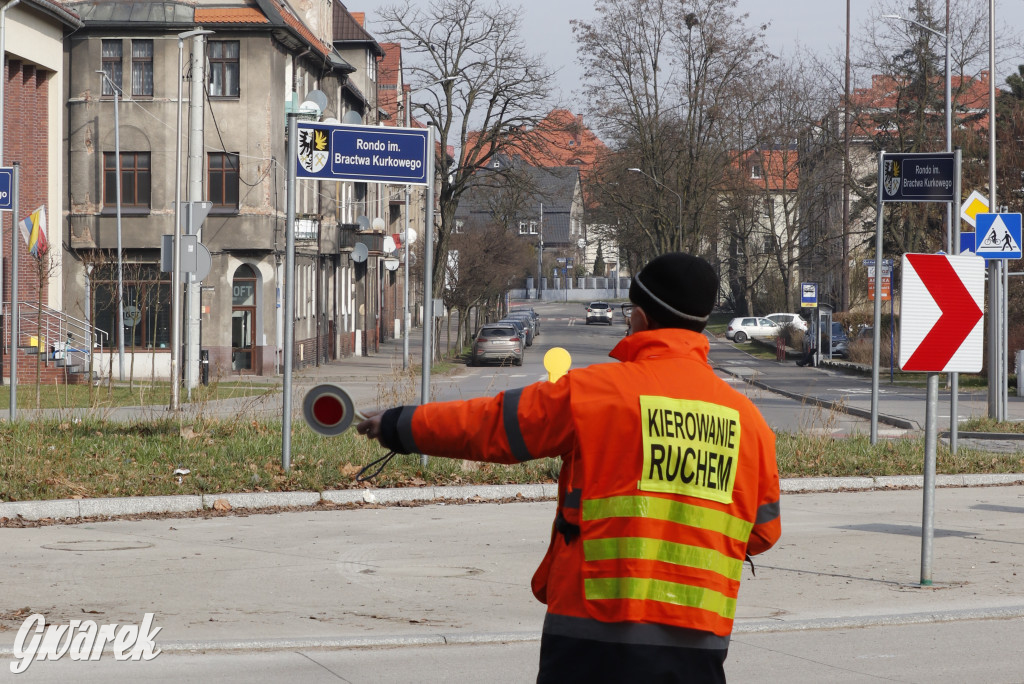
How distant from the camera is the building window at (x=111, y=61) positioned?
3566 cm

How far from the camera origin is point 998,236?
16766 mm

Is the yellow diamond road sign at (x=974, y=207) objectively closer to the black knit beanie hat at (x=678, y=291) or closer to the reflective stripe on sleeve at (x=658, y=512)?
the black knit beanie hat at (x=678, y=291)

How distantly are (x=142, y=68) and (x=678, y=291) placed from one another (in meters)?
35.4

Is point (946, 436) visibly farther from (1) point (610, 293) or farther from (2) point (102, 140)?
(1) point (610, 293)

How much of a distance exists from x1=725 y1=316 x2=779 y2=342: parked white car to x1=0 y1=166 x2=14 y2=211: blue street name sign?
2086 inches

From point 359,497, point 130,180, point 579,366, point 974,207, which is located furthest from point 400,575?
point 579,366

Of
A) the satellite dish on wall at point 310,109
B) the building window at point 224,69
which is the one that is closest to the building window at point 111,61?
the building window at point 224,69

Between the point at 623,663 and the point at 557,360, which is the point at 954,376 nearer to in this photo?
the point at 557,360

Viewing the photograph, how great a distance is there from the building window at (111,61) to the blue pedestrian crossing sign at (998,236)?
87.5ft

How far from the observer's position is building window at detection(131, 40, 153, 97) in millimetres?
35656

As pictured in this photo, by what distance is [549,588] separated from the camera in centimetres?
316

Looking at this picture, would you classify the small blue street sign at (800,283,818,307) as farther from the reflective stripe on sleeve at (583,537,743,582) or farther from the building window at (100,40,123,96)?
the reflective stripe on sleeve at (583,537,743,582)

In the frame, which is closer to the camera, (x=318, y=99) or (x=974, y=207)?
(x=974, y=207)

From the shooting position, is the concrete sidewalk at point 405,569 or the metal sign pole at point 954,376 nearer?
the concrete sidewalk at point 405,569
